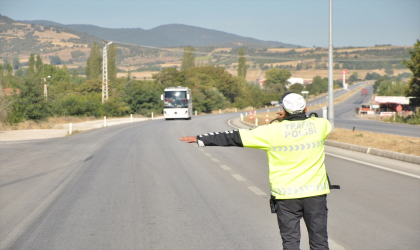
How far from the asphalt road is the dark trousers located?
1633 mm

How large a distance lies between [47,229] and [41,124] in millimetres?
32569

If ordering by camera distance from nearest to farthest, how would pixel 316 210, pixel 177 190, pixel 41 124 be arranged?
pixel 316 210, pixel 177 190, pixel 41 124

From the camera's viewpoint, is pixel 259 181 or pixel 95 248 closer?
pixel 95 248

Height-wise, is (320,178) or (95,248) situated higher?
(320,178)

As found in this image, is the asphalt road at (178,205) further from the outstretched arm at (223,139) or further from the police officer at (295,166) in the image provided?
the outstretched arm at (223,139)

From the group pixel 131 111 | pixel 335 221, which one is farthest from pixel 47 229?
pixel 131 111

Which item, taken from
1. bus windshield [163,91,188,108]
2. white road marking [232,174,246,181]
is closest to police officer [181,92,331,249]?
white road marking [232,174,246,181]

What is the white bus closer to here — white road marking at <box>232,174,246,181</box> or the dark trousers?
white road marking at <box>232,174,246,181</box>

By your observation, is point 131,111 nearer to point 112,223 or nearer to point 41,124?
point 41,124

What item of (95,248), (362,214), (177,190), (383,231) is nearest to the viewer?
(95,248)

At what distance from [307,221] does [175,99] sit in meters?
46.6

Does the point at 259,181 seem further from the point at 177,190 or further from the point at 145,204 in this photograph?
the point at 145,204

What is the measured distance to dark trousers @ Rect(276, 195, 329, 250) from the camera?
4.04 metres

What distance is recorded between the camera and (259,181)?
34.9 ft
